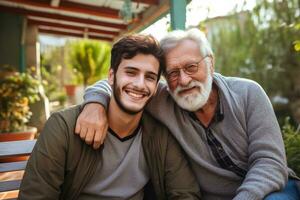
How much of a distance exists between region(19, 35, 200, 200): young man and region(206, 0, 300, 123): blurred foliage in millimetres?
5921

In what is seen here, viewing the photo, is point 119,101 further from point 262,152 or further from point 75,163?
point 262,152

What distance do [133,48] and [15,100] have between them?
127 inches

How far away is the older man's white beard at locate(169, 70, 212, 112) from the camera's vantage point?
6.62ft

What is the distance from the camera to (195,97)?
79.3 inches

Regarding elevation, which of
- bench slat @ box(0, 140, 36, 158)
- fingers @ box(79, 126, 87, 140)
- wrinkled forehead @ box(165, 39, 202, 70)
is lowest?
bench slat @ box(0, 140, 36, 158)

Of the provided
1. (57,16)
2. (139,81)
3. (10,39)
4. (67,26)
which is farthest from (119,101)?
(67,26)

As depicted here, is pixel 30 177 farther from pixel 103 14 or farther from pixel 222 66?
pixel 222 66

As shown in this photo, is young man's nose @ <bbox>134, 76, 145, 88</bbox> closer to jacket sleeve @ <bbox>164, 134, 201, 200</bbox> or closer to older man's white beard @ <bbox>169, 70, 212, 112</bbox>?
older man's white beard @ <bbox>169, 70, 212, 112</bbox>

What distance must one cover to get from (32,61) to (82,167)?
607 cm

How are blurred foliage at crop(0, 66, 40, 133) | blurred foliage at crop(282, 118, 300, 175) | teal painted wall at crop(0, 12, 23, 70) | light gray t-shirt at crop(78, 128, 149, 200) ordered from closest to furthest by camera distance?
light gray t-shirt at crop(78, 128, 149, 200) < blurred foliage at crop(282, 118, 300, 175) < blurred foliage at crop(0, 66, 40, 133) < teal painted wall at crop(0, 12, 23, 70)

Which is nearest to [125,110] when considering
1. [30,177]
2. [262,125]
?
[30,177]

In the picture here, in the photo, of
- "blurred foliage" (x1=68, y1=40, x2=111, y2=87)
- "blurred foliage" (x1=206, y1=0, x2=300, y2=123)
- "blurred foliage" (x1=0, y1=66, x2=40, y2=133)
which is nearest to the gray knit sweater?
"blurred foliage" (x1=0, y1=66, x2=40, y2=133)

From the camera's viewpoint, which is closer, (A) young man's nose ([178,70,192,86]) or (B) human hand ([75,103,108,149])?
(B) human hand ([75,103,108,149])

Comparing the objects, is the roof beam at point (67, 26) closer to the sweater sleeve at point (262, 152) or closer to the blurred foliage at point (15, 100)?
the blurred foliage at point (15, 100)
